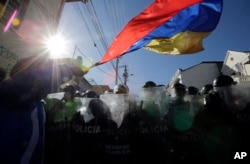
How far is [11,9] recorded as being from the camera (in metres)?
9.83

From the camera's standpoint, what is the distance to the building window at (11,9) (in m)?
9.23

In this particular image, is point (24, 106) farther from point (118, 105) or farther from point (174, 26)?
point (174, 26)

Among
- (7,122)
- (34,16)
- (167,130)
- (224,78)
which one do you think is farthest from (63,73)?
(34,16)

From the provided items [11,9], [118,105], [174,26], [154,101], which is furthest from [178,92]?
[11,9]

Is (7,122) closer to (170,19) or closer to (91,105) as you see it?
(91,105)

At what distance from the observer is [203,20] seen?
5.76 meters

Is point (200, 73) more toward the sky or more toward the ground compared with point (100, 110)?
more toward the sky

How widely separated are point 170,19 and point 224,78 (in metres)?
1.71

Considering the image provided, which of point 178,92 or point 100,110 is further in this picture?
point 178,92

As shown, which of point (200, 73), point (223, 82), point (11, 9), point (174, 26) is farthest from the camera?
point (200, 73)

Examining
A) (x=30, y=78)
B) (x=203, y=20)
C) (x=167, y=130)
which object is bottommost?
(x=167, y=130)

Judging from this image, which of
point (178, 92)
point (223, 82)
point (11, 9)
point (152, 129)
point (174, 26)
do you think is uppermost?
point (11, 9)

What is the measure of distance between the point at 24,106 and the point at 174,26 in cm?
420

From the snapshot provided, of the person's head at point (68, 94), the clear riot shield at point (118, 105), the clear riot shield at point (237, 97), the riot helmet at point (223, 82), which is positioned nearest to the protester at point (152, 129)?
the clear riot shield at point (118, 105)
